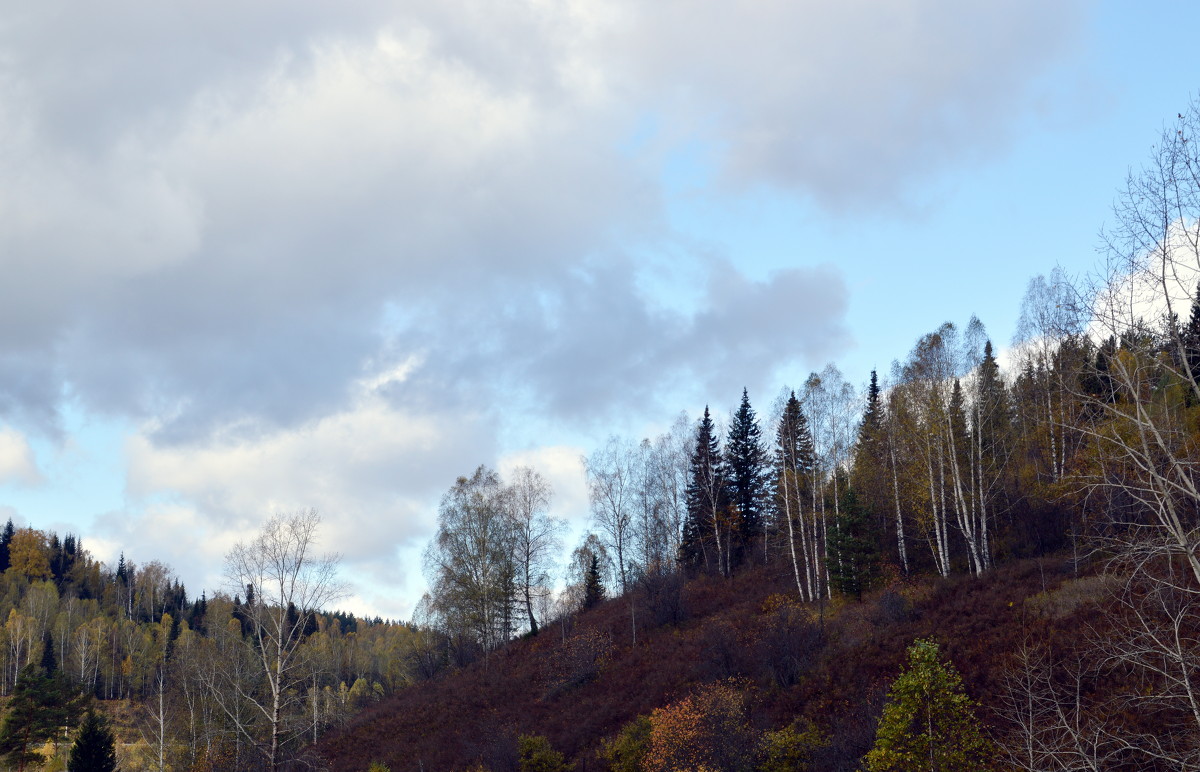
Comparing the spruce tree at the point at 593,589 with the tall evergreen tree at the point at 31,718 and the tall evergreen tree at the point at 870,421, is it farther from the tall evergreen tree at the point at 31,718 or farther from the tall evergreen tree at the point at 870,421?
the tall evergreen tree at the point at 31,718

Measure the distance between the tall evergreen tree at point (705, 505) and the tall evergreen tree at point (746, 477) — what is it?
41.5 inches

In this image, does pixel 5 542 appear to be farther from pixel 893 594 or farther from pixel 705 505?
pixel 893 594

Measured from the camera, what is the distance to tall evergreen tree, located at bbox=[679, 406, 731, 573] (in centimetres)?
5441

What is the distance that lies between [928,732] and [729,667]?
47.1ft

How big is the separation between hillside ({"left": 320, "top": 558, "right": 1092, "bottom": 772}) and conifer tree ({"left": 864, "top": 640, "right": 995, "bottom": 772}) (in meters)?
3.39

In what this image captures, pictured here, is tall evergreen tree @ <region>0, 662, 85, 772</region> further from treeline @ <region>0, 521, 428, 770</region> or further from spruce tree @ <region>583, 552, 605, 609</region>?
spruce tree @ <region>583, 552, 605, 609</region>

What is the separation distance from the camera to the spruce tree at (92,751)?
4172cm

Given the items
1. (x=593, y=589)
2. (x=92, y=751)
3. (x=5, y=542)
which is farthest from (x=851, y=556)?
(x=5, y=542)

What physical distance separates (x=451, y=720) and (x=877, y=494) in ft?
A: 97.2

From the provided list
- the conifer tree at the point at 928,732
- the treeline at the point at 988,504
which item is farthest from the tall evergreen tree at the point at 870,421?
the conifer tree at the point at 928,732

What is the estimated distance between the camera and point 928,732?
18.0 m

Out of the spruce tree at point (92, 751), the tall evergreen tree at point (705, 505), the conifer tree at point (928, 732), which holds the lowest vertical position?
the spruce tree at point (92, 751)

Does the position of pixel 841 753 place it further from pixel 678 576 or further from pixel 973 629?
pixel 678 576

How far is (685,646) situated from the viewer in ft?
124
